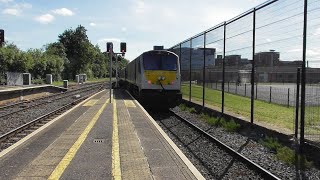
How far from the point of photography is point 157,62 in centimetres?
2338

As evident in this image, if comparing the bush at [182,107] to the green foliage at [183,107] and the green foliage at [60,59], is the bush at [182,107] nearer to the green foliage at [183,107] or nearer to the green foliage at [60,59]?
the green foliage at [183,107]

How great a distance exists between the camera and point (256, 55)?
13273 millimetres

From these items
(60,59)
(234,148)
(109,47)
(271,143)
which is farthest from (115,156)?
(60,59)

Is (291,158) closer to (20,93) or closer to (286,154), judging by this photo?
(286,154)

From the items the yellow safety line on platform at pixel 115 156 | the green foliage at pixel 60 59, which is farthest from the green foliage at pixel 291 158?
the green foliage at pixel 60 59

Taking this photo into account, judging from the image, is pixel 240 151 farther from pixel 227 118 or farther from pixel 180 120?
pixel 180 120

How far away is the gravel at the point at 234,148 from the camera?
8398 mm

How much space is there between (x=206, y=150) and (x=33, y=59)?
197 feet

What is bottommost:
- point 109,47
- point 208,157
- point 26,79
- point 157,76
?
point 208,157

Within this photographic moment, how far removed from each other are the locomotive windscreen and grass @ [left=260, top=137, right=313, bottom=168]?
12.5 metres

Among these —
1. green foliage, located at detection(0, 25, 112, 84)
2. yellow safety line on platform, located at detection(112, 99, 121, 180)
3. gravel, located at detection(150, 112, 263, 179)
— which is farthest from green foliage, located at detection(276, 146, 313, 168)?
green foliage, located at detection(0, 25, 112, 84)

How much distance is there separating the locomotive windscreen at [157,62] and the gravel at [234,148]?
7.09 m

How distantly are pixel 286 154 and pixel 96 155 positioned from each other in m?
4.13

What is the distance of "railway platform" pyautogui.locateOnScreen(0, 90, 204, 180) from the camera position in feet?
24.1
